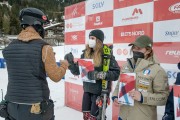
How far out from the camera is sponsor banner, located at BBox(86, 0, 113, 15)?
4.42 m

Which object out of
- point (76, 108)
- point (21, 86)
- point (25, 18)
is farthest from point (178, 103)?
point (76, 108)

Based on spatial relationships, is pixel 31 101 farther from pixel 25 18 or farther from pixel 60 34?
pixel 60 34

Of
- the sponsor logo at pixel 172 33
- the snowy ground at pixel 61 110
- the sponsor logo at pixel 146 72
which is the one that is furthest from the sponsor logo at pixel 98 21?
the sponsor logo at pixel 146 72

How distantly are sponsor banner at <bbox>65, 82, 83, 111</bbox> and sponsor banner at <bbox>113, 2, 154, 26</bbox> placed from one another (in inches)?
67.0

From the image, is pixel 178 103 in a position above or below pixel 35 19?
below

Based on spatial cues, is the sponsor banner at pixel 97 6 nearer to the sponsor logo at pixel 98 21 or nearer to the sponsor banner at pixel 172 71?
the sponsor logo at pixel 98 21

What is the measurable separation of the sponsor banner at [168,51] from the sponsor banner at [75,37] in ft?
6.42

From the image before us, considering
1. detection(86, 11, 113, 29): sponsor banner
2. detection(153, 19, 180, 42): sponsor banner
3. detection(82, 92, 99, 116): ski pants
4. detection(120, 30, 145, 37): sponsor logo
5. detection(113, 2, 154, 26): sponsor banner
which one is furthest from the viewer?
detection(86, 11, 113, 29): sponsor banner

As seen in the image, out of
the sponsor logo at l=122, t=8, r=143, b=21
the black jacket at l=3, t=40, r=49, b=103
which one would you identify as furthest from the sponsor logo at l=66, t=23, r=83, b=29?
the black jacket at l=3, t=40, r=49, b=103

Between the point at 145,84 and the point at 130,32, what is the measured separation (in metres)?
1.60

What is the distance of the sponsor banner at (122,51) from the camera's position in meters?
4.01

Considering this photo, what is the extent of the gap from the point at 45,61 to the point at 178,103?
115 centimetres

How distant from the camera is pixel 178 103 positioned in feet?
6.81

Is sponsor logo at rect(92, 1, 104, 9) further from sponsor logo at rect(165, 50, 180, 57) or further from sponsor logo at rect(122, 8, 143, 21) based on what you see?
sponsor logo at rect(165, 50, 180, 57)
